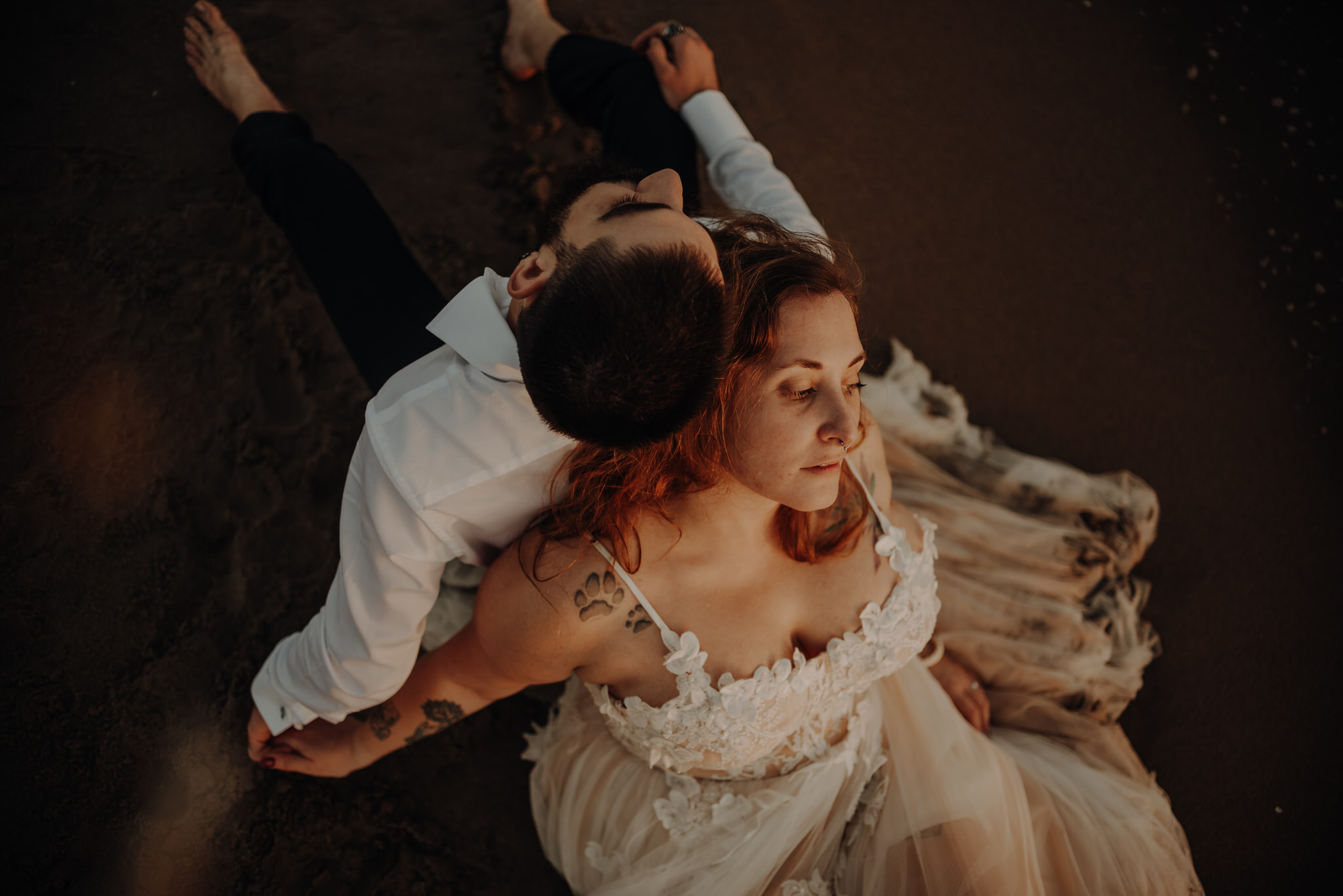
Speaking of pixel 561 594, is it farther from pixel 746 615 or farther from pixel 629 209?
pixel 629 209

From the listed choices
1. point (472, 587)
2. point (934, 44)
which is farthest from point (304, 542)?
point (934, 44)

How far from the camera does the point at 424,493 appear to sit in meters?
1.47

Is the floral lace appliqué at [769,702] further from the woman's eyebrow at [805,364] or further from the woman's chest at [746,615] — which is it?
the woman's eyebrow at [805,364]

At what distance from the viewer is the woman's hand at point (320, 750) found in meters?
1.91

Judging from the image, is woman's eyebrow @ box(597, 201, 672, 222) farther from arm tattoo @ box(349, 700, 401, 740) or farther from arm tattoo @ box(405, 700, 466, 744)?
arm tattoo @ box(349, 700, 401, 740)

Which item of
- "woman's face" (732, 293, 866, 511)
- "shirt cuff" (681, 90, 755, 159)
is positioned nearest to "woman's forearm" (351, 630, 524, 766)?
"woman's face" (732, 293, 866, 511)

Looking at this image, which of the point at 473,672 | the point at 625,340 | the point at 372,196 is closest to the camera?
the point at 625,340

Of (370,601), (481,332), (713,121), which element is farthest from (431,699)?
(713,121)

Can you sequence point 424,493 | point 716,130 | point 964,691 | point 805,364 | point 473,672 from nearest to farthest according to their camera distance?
point 805,364, point 424,493, point 473,672, point 964,691, point 716,130

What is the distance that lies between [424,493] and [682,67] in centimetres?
173

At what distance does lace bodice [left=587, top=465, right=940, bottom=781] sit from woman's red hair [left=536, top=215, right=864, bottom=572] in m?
0.10

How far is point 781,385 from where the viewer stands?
1337mm

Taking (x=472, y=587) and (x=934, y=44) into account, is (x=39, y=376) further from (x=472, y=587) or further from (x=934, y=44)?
(x=934, y=44)

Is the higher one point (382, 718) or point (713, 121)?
point (713, 121)
